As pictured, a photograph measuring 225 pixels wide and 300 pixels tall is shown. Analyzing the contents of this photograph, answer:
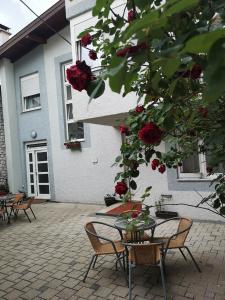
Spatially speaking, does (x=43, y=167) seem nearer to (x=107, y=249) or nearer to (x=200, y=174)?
(x=200, y=174)

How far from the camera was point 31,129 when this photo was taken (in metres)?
12.2

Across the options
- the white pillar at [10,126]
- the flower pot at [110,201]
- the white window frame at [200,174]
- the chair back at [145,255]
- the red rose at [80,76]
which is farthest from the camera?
the white pillar at [10,126]

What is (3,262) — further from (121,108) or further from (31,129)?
(31,129)

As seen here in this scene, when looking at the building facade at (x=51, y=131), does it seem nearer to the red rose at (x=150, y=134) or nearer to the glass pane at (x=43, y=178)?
the glass pane at (x=43, y=178)

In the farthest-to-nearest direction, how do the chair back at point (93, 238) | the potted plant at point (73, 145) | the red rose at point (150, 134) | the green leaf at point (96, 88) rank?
the potted plant at point (73, 145) → the chair back at point (93, 238) → the red rose at point (150, 134) → the green leaf at point (96, 88)

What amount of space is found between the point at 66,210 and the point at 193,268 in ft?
19.5

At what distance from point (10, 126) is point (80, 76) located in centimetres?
1213

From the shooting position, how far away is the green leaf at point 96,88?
97cm

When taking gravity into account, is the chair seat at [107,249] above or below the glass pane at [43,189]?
below

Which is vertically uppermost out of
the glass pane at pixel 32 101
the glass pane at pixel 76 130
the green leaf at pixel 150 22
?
the glass pane at pixel 32 101

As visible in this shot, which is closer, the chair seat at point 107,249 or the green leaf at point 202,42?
the green leaf at point 202,42

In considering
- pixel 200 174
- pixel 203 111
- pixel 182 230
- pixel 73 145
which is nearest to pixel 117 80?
pixel 203 111

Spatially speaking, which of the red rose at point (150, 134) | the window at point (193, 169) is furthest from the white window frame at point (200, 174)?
the red rose at point (150, 134)

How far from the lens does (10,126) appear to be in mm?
12430
